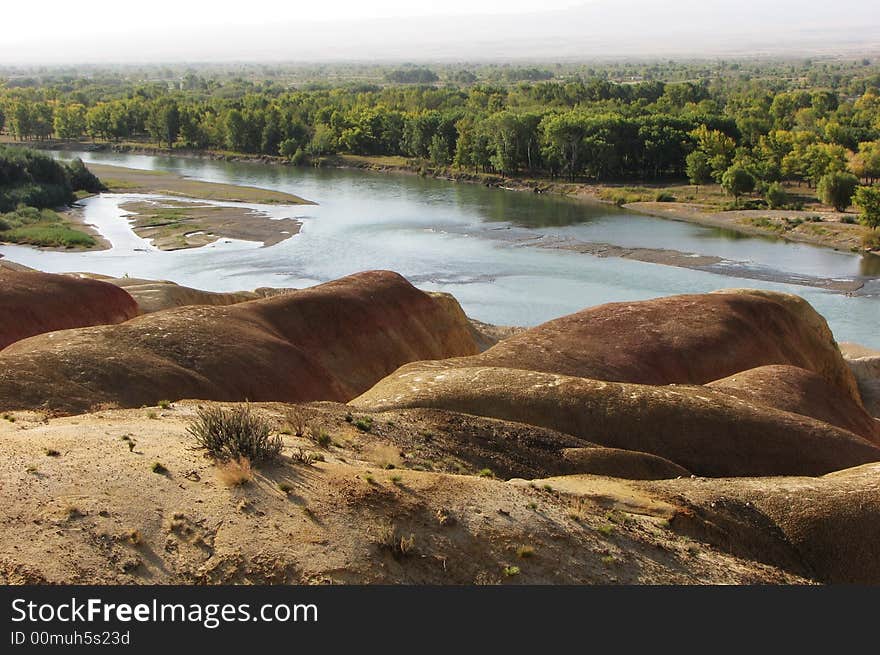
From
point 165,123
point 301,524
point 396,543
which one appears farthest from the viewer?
point 165,123

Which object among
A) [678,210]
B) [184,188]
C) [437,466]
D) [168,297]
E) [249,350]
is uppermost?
[437,466]

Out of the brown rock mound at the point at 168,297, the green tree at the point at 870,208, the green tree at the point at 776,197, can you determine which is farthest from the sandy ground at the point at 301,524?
the green tree at the point at 776,197

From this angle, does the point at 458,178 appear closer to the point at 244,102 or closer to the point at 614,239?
the point at 614,239

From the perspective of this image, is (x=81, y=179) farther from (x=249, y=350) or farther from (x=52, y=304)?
(x=249, y=350)

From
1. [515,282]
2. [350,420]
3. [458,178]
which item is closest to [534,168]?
[458,178]

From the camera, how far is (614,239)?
79.5m

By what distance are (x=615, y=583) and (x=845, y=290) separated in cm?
5422

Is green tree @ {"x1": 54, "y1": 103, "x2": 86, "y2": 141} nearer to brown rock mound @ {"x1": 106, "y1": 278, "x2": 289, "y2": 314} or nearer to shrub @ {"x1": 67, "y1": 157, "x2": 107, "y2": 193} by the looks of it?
shrub @ {"x1": 67, "y1": 157, "x2": 107, "y2": 193}

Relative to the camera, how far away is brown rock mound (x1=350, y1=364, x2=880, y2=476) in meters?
22.2

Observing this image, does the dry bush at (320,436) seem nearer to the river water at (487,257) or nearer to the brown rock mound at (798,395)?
the brown rock mound at (798,395)

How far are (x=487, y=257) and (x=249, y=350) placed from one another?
4581 centimetres

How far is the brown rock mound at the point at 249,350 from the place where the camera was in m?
22.8

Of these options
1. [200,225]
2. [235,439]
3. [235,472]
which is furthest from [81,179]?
[235,472]

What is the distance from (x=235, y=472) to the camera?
14.6m
